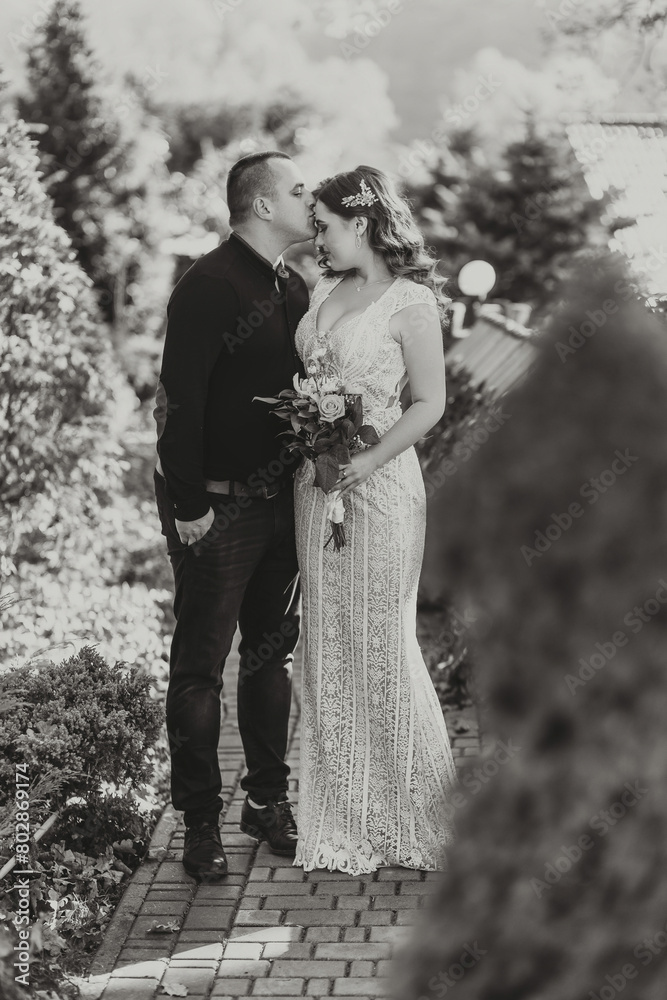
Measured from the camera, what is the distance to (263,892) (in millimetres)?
4039

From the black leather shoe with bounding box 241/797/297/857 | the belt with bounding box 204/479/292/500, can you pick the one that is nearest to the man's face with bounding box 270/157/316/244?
the belt with bounding box 204/479/292/500

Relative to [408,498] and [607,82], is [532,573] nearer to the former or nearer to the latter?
[408,498]

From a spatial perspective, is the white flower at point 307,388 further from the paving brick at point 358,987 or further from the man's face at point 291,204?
the paving brick at point 358,987

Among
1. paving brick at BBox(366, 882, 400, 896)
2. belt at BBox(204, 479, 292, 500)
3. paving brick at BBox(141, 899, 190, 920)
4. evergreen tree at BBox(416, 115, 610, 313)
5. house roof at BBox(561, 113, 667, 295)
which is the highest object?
belt at BBox(204, 479, 292, 500)

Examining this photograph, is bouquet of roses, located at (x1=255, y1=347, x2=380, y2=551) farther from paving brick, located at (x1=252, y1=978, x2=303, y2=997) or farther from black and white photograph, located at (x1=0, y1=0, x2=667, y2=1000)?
paving brick, located at (x1=252, y1=978, x2=303, y2=997)

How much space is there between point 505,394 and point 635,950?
686mm

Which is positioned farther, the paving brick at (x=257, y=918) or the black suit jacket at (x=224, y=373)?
the black suit jacket at (x=224, y=373)

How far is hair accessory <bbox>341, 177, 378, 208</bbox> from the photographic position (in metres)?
A: 4.01

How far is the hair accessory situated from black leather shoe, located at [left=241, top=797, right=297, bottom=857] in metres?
2.28

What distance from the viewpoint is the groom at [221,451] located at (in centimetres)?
400

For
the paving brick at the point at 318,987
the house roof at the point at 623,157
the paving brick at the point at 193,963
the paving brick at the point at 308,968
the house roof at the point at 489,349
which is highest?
the paving brick at the point at 318,987

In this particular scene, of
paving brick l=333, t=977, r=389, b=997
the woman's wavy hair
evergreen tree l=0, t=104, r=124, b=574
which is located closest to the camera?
paving brick l=333, t=977, r=389, b=997

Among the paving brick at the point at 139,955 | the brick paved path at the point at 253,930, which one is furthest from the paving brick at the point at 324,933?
the paving brick at the point at 139,955

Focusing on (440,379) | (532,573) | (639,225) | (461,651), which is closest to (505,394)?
(532,573)
